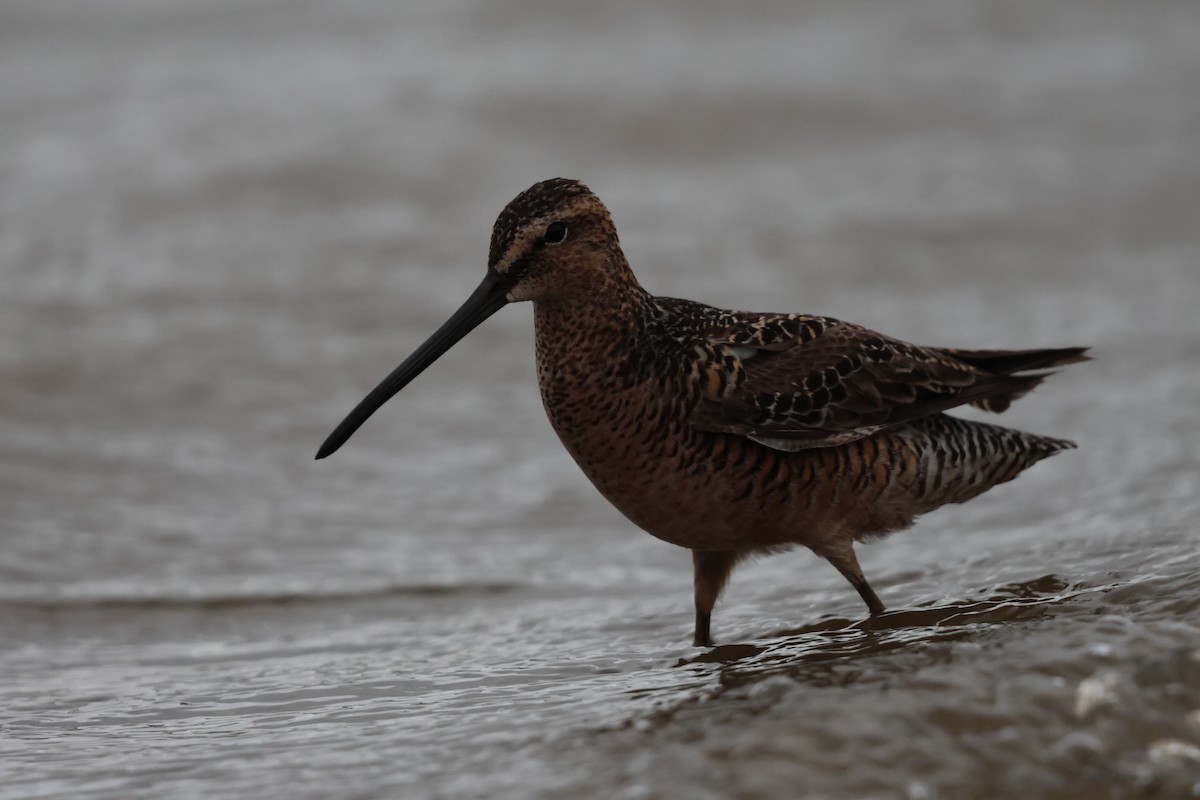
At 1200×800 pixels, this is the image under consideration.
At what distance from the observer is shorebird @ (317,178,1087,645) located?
13.5 ft

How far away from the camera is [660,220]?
10016 millimetres

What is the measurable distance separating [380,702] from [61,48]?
9.72m

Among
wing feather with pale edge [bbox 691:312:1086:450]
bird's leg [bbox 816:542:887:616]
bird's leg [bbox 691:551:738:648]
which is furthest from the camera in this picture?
bird's leg [bbox 691:551:738:648]

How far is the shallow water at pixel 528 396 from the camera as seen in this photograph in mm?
3275

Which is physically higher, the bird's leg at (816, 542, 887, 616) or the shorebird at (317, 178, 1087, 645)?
the shorebird at (317, 178, 1087, 645)

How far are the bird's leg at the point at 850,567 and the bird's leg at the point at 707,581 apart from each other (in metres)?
0.29

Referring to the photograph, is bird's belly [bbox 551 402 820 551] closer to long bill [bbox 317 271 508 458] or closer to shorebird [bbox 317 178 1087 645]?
shorebird [bbox 317 178 1087 645]

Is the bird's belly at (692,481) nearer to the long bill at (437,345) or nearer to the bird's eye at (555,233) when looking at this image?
the long bill at (437,345)

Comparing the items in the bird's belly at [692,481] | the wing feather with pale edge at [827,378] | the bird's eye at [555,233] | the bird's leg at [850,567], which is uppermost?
the bird's eye at [555,233]

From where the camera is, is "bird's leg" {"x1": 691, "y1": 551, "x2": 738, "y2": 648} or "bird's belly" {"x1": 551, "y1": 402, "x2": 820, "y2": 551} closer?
"bird's belly" {"x1": 551, "y1": 402, "x2": 820, "y2": 551}

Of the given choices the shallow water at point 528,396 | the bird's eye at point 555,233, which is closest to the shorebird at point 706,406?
the bird's eye at point 555,233

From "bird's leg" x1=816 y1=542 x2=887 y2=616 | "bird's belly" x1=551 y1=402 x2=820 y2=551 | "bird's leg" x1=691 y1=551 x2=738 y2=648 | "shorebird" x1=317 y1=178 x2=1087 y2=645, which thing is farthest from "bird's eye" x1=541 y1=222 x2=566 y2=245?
"bird's leg" x1=816 y1=542 x2=887 y2=616

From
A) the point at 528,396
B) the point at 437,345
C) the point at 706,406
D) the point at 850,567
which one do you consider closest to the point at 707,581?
the point at 850,567

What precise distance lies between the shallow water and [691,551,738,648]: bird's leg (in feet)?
0.54
